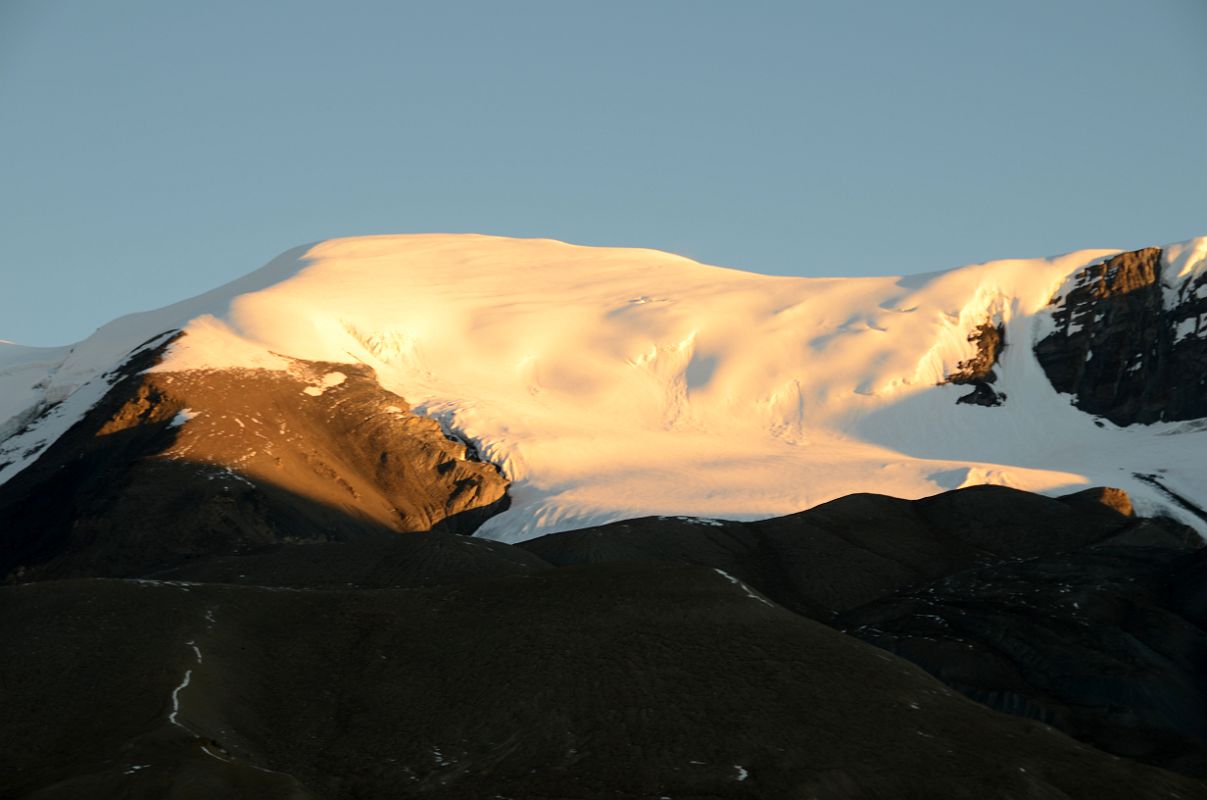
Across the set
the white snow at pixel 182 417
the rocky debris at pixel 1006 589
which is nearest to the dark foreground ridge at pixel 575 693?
the rocky debris at pixel 1006 589

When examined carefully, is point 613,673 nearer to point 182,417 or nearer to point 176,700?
point 176,700

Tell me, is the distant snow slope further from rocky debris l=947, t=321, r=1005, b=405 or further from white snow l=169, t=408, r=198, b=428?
white snow l=169, t=408, r=198, b=428

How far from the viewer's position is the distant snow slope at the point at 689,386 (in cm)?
14238

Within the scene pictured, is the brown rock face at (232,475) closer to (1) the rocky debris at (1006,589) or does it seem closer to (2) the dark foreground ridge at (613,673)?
(2) the dark foreground ridge at (613,673)

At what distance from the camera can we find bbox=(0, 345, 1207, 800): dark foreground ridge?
43031mm

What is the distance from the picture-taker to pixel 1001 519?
362 feet

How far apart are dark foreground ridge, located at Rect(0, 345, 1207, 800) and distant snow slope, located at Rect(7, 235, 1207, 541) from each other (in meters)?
41.2

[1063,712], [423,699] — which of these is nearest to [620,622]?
[423,699]

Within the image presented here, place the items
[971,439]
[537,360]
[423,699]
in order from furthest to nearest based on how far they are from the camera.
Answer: [537,360]
[971,439]
[423,699]

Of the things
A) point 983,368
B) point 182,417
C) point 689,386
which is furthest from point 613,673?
point 983,368

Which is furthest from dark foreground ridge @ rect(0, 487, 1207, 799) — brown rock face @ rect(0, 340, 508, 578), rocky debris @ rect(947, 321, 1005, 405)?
rocky debris @ rect(947, 321, 1005, 405)

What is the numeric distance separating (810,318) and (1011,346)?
27.7m

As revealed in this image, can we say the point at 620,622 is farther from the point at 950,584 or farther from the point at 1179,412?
the point at 1179,412

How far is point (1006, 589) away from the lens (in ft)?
273
